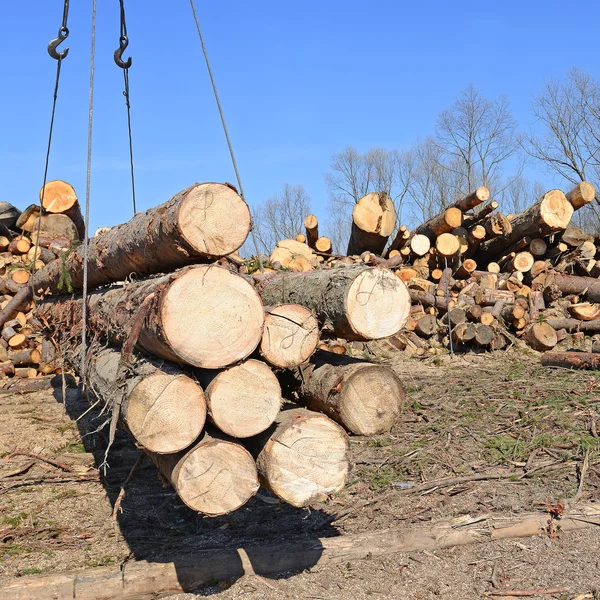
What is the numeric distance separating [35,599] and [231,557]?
1094mm

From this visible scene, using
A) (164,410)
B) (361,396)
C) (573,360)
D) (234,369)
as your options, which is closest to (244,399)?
(234,369)

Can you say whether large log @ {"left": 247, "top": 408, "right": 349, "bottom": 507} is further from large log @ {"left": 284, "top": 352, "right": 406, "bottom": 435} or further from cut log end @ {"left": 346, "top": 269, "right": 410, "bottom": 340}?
cut log end @ {"left": 346, "top": 269, "right": 410, "bottom": 340}

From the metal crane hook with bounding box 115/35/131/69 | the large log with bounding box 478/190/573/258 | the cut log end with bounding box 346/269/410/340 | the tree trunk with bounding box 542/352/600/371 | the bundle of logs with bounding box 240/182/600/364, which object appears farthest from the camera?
the large log with bounding box 478/190/573/258

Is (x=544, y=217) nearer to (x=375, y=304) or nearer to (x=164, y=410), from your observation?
(x=375, y=304)

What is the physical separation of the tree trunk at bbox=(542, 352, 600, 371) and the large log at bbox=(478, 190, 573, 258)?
268cm

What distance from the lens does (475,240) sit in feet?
36.6

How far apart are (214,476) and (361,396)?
869mm

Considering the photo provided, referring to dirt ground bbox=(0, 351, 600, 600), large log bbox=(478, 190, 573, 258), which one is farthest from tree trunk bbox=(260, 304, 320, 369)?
large log bbox=(478, 190, 573, 258)

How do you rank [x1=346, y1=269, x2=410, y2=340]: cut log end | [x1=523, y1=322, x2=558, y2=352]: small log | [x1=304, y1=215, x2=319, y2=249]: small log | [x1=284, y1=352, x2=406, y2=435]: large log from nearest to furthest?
[x1=346, y1=269, x2=410, y2=340]: cut log end < [x1=284, y1=352, x2=406, y2=435]: large log < [x1=523, y1=322, x2=558, y2=352]: small log < [x1=304, y1=215, x2=319, y2=249]: small log

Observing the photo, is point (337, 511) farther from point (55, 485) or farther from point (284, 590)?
point (55, 485)

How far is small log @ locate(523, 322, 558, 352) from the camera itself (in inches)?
393

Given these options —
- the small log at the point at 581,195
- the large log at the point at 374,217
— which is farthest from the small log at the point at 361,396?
the small log at the point at 581,195

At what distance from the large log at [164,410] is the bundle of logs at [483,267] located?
7.03 m

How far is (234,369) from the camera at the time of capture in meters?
3.03
